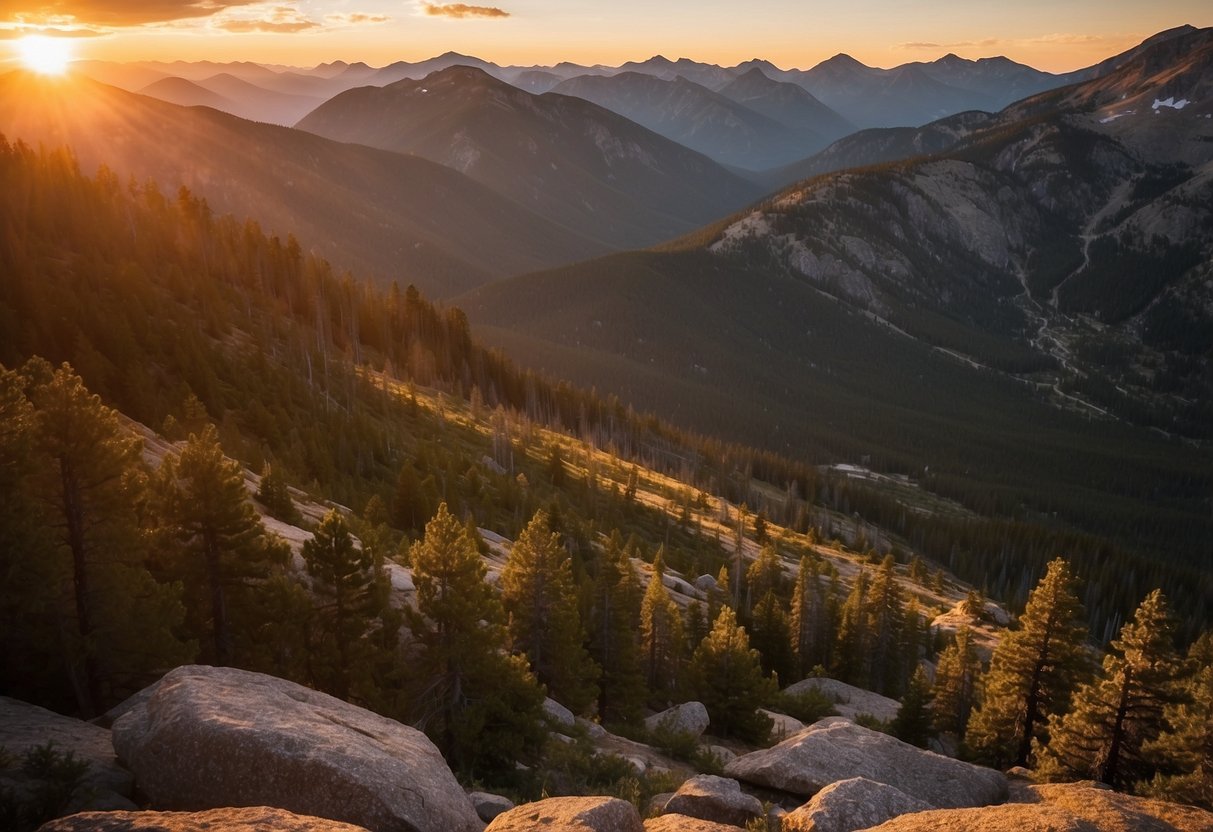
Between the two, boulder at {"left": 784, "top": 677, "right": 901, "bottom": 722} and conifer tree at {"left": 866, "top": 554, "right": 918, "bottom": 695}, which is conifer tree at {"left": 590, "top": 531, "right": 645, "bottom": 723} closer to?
boulder at {"left": 784, "top": 677, "right": 901, "bottom": 722}

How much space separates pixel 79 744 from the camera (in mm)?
20094

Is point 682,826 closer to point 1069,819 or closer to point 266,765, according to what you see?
point 1069,819

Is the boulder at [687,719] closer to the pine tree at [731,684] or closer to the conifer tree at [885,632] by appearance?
the pine tree at [731,684]

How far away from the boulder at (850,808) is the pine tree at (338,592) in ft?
65.3

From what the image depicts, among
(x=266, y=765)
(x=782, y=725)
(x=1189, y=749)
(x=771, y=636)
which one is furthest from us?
(x=771, y=636)

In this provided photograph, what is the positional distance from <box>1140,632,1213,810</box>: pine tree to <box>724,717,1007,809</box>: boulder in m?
6.46

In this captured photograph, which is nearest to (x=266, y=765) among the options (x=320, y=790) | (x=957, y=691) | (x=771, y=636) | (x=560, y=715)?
(x=320, y=790)

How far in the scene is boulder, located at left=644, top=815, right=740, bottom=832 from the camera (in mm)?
20016

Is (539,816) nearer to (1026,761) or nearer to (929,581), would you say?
(1026,761)

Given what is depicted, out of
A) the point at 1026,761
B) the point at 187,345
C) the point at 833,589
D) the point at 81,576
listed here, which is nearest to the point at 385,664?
the point at 81,576

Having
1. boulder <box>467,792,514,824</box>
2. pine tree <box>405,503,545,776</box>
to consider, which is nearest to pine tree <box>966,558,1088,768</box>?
pine tree <box>405,503,545,776</box>

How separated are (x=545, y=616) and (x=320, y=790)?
23121mm

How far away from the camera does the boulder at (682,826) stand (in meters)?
20.0

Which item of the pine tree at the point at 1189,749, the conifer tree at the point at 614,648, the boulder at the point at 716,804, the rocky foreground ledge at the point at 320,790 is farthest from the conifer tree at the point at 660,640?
the pine tree at the point at 1189,749
